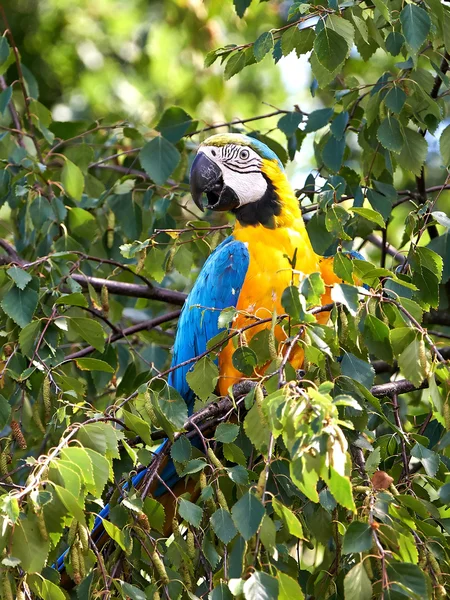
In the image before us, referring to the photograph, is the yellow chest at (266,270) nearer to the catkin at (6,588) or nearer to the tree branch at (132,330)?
the tree branch at (132,330)

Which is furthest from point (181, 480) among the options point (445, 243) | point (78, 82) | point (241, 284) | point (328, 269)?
point (78, 82)

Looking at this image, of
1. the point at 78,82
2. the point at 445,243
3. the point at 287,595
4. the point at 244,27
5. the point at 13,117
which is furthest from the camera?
the point at 78,82

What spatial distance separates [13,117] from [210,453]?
2046 mm

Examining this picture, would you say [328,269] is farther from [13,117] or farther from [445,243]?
[13,117]

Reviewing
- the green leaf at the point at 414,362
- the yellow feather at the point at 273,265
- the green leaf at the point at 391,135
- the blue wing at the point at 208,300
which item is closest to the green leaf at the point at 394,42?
the green leaf at the point at 391,135

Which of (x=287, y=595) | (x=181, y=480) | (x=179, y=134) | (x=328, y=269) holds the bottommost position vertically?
(x=181, y=480)

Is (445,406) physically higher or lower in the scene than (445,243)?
higher

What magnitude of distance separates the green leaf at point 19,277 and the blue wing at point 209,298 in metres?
0.59

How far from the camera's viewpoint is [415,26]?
1776mm

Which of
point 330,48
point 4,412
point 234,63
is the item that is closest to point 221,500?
point 4,412

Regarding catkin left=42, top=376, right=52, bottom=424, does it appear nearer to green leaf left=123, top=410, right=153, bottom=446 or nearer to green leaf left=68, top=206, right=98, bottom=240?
green leaf left=123, top=410, right=153, bottom=446

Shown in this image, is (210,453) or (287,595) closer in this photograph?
(287,595)

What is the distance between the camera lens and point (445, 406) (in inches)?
62.2

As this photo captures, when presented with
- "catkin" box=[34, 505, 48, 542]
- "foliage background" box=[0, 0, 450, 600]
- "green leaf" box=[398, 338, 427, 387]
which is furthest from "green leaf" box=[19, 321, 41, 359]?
"green leaf" box=[398, 338, 427, 387]
